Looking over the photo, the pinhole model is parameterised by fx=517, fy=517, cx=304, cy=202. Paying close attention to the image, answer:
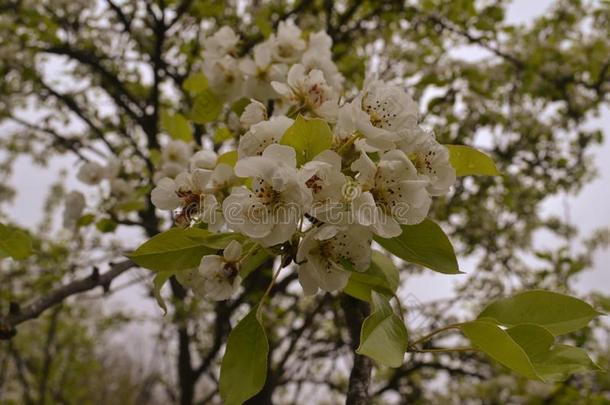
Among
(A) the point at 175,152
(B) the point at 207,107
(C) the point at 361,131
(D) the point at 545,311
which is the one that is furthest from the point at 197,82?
(D) the point at 545,311

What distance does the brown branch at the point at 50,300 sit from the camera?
1.21 m

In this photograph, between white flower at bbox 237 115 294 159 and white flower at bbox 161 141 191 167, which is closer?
white flower at bbox 237 115 294 159

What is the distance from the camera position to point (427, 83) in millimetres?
2465

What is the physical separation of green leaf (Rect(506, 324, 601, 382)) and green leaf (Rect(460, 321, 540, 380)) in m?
0.05

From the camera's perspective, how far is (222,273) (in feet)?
2.97

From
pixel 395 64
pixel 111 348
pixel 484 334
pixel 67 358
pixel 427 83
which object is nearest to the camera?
pixel 484 334

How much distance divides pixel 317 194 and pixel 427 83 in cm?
185

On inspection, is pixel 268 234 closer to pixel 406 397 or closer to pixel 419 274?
pixel 406 397

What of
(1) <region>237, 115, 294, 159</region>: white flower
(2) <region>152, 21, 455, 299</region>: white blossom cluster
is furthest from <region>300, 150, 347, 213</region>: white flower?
(1) <region>237, 115, 294, 159</region>: white flower

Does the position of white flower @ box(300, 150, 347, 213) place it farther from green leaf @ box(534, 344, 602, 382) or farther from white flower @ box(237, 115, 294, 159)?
green leaf @ box(534, 344, 602, 382)

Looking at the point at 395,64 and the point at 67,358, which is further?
the point at 67,358

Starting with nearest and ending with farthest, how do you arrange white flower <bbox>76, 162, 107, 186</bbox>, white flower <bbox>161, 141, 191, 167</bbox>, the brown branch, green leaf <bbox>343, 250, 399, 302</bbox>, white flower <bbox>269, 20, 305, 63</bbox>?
green leaf <bbox>343, 250, 399, 302</bbox> → the brown branch → white flower <bbox>269, 20, 305, 63</bbox> → white flower <bbox>161, 141, 191, 167</bbox> → white flower <bbox>76, 162, 107, 186</bbox>

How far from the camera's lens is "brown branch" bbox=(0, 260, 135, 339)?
3.97 feet

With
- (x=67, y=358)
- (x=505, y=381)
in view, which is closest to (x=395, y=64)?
(x=505, y=381)
